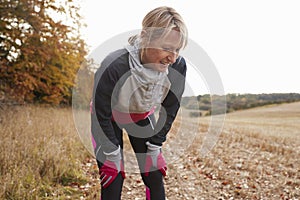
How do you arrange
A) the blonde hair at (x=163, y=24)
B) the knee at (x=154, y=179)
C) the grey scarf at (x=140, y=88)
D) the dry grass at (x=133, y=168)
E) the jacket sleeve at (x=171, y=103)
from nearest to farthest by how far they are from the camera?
the blonde hair at (x=163, y=24)
the grey scarf at (x=140, y=88)
the jacket sleeve at (x=171, y=103)
the knee at (x=154, y=179)
the dry grass at (x=133, y=168)

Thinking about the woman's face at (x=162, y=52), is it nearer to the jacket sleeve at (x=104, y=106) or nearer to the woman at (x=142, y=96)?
the woman at (x=142, y=96)

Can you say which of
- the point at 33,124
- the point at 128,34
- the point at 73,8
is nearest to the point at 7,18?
the point at 73,8

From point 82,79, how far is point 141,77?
2.20 feet

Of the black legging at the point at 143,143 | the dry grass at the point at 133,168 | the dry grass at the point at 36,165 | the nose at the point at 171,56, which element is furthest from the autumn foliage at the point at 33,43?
the nose at the point at 171,56

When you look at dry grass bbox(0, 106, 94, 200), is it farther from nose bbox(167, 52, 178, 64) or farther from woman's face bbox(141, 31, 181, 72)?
nose bbox(167, 52, 178, 64)

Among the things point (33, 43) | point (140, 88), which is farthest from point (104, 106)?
point (33, 43)

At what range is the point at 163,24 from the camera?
168 cm

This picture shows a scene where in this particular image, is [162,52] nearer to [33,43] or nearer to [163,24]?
[163,24]

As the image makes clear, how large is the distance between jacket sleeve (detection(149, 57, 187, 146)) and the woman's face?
13 centimetres

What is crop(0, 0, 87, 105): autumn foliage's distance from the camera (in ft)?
22.1

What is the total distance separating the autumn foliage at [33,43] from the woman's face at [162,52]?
5.73 metres

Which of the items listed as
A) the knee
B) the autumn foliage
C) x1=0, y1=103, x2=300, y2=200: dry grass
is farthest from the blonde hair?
the autumn foliage

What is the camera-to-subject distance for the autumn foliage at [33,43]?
265 inches

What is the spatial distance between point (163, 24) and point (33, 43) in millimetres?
6244
